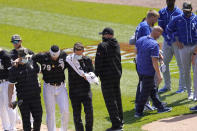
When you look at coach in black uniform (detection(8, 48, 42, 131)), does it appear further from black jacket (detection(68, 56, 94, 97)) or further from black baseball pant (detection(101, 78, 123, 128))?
black baseball pant (detection(101, 78, 123, 128))

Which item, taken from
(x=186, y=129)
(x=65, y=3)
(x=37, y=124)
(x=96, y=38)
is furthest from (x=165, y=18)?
(x=65, y=3)

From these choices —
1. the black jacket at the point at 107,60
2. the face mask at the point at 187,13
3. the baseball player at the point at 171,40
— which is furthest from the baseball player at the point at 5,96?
the baseball player at the point at 171,40

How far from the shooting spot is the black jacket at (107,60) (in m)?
8.02

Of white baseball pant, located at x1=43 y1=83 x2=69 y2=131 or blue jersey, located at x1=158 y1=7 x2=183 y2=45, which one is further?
blue jersey, located at x1=158 y1=7 x2=183 y2=45

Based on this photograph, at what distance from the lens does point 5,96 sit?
849 cm

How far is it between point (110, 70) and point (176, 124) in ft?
4.46

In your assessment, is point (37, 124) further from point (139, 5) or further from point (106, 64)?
point (139, 5)

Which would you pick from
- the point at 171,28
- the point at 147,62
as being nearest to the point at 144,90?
the point at 147,62

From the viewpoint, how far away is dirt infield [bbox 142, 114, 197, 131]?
7918mm

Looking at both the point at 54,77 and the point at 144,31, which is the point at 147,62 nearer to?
the point at 144,31

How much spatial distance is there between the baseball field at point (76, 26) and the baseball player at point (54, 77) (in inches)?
77.5

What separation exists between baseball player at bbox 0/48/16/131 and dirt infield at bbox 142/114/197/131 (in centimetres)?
218

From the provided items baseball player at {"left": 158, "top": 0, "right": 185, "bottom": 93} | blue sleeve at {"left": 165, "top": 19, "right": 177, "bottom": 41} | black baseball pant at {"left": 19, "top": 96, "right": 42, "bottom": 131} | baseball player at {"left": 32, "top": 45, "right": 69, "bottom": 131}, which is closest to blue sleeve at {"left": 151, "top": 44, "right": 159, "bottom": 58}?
blue sleeve at {"left": 165, "top": 19, "right": 177, "bottom": 41}

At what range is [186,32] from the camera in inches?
364
